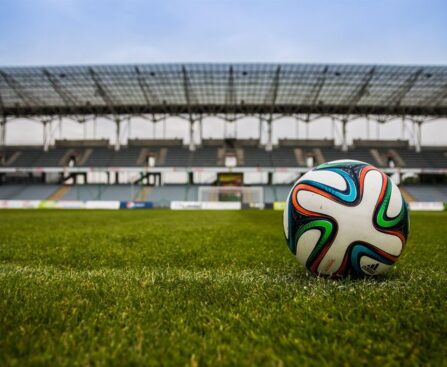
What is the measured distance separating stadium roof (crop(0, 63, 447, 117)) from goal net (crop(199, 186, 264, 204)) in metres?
10.7

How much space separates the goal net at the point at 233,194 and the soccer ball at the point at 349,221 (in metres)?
35.1

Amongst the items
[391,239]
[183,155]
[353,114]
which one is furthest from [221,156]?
[391,239]

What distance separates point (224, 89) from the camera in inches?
1608

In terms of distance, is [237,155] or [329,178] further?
[237,155]

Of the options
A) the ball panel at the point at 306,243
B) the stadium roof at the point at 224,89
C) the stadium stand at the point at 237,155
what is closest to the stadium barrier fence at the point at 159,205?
the stadium stand at the point at 237,155

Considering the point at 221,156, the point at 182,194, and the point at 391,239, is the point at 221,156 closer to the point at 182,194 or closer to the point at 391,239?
the point at 182,194

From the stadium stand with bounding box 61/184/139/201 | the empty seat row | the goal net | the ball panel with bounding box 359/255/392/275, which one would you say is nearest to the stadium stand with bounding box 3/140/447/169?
the empty seat row

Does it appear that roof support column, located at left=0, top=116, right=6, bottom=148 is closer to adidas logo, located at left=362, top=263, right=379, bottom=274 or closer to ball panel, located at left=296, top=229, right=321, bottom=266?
ball panel, located at left=296, top=229, right=321, bottom=266

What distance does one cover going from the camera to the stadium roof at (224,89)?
121 feet

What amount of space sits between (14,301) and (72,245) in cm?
437

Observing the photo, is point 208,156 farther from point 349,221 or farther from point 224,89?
point 349,221

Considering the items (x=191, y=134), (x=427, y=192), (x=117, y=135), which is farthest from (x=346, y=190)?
(x=117, y=135)

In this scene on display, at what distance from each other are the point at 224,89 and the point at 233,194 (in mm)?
11537

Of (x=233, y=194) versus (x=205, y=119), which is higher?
(x=205, y=119)
